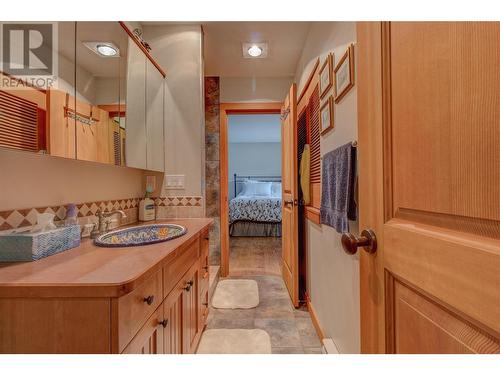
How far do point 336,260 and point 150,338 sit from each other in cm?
105

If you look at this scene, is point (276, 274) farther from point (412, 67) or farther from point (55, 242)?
point (412, 67)

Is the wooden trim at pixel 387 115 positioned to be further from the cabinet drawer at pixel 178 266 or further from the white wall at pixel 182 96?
the white wall at pixel 182 96

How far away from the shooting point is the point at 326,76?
1490mm

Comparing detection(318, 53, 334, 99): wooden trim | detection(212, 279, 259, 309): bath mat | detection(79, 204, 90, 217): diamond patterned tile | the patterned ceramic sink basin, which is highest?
detection(318, 53, 334, 99): wooden trim

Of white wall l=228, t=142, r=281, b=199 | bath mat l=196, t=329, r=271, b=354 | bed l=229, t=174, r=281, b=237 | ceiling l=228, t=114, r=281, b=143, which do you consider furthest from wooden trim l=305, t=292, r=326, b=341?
white wall l=228, t=142, r=281, b=199

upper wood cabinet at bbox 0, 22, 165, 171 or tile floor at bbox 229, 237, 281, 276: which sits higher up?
upper wood cabinet at bbox 0, 22, 165, 171

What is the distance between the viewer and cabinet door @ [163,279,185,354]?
0.99 m

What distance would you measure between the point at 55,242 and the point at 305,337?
1.72 m

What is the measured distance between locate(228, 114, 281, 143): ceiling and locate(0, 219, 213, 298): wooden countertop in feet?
13.4

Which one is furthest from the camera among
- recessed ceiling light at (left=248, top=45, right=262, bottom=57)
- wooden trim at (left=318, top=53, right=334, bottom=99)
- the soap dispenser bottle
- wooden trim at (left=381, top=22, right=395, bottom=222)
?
recessed ceiling light at (left=248, top=45, right=262, bottom=57)

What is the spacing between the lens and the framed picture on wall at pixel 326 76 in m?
1.40

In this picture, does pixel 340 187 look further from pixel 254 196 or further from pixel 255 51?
pixel 254 196

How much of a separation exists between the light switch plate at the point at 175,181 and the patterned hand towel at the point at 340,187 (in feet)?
3.96

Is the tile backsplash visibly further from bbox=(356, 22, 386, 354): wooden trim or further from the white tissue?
bbox=(356, 22, 386, 354): wooden trim
